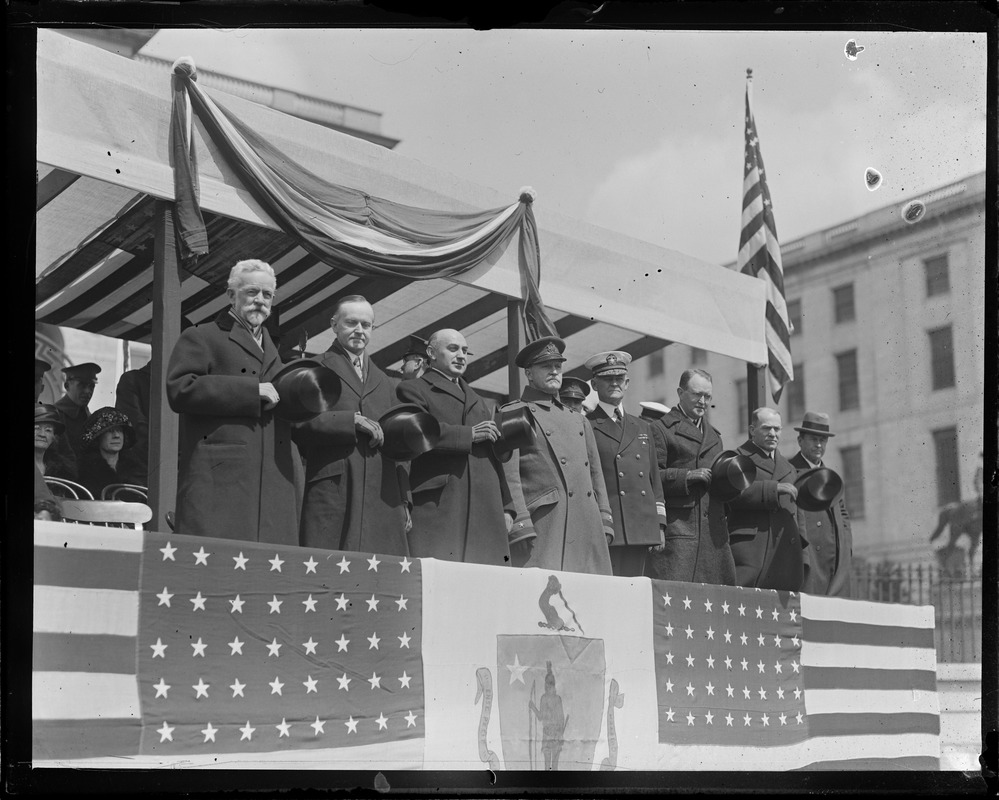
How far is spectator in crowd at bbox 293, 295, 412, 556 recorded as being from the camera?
6207mm

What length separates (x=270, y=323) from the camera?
6613 mm

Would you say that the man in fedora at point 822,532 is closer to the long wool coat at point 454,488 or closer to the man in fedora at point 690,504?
the man in fedora at point 690,504

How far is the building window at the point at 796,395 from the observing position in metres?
7.87

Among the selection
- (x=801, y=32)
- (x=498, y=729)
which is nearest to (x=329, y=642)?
(x=498, y=729)

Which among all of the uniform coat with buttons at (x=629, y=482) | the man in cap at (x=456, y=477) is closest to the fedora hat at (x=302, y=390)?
the man in cap at (x=456, y=477)

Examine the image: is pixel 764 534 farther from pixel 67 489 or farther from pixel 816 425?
pixel 67 489

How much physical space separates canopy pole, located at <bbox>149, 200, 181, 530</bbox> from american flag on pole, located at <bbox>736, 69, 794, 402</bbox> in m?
3.00

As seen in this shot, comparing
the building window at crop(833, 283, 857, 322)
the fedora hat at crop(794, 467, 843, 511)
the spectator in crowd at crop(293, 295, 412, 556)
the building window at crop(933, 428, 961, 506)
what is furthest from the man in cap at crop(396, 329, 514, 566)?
the building window at crop(833, 283, 857, 322)

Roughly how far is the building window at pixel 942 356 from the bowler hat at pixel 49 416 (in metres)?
4.20

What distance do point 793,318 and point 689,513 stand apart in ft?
5.20

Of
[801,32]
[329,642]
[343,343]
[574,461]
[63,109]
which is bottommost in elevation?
[329,642]

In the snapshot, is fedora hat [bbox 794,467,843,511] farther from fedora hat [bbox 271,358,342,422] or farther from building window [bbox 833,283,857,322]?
fedora hat [bbox 271,358,342,422]

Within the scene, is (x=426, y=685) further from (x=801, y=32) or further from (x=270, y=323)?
(x=801, y=32)

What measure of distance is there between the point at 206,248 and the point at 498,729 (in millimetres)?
2399
